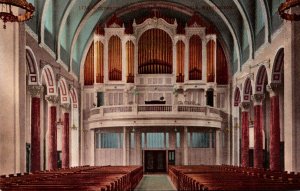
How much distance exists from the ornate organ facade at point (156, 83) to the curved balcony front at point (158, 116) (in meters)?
0.45

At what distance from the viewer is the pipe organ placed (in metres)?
36.4

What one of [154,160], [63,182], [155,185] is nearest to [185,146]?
[154,160]

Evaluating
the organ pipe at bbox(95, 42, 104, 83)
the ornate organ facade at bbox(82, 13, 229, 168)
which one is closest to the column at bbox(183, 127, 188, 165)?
the ornate organ facade at bbox(82, 13, 229, 168)

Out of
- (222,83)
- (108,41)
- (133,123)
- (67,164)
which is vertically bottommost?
(67,164)

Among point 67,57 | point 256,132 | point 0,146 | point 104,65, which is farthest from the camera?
point 104,65

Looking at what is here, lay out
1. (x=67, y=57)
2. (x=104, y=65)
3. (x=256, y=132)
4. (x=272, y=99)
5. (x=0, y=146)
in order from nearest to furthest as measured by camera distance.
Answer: (x=0, y=146)
(x=272, y=99)
(x=256, y=132)
(x=67, y=57)
(x=104, y=65)

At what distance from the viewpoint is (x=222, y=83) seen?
1486 inches

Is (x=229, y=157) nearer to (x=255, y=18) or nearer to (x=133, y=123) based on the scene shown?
(x=133, y=123)

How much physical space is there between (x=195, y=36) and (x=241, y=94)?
5.45m

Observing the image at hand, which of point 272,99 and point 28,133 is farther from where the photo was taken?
point 28,133

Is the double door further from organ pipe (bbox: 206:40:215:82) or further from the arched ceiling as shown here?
the arched ceiling

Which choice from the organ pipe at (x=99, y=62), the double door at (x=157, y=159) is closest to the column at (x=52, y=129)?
the organ pipe at (x=99, y=62)

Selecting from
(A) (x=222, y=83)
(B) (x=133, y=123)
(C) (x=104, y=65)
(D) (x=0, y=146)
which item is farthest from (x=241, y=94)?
(D) (x=0, y=146)

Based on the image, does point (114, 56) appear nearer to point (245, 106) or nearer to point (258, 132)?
point (245, 106)
